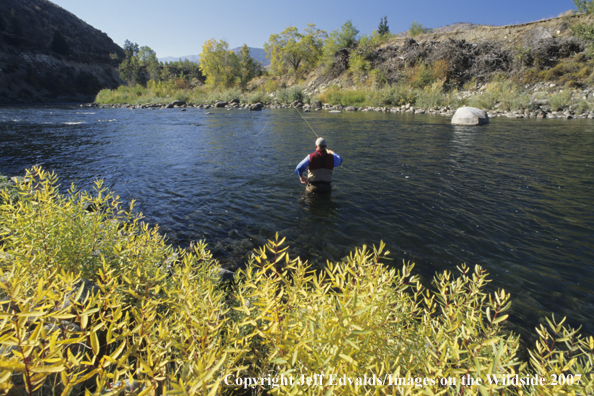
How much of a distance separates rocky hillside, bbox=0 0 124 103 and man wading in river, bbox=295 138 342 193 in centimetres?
6458

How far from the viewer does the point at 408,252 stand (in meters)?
5.18

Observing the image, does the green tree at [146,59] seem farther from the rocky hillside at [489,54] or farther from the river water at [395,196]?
the river water at [395,196]

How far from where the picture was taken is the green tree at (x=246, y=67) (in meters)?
65.6

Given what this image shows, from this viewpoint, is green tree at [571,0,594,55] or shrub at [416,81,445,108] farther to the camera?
shrub at [416,81,445,108]

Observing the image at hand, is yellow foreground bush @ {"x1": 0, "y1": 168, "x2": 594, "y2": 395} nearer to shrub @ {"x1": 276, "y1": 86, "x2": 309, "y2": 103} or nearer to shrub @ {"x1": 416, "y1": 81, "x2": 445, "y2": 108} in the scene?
shrub @ {"x1": 416, "y1": 81, "x2": 445, "y2": 108}

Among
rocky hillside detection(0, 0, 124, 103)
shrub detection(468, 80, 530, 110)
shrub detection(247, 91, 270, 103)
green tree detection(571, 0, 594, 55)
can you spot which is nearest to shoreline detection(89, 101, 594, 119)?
shrub detection(468, 80, 530, 110)

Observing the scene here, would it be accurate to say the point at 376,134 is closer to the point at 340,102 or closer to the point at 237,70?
the point at 340,102

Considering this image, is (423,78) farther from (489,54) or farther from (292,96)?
(292,96)

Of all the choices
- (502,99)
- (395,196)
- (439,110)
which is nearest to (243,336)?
(395,196)

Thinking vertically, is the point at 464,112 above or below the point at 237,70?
below

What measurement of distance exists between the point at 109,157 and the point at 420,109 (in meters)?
26.5

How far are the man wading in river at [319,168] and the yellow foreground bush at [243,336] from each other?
4987 mm

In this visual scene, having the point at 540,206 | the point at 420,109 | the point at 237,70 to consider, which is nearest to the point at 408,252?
the point at 540,206

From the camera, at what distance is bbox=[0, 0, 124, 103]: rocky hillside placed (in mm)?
58938
